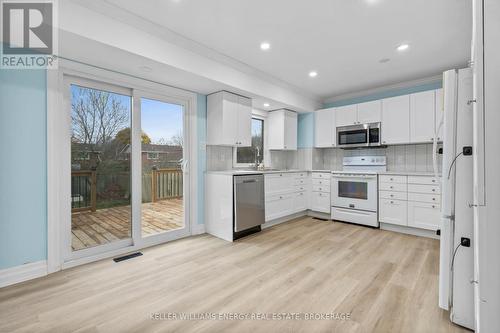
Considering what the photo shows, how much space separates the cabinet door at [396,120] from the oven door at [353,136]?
30 cm

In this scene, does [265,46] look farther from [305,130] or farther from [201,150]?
[305,130]

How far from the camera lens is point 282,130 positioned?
4.83m

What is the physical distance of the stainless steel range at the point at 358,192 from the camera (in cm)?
400

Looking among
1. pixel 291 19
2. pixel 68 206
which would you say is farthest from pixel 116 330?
pixel 291 19

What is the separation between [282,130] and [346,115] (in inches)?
52.0

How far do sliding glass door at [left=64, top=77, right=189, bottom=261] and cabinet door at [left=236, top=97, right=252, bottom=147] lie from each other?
89cm

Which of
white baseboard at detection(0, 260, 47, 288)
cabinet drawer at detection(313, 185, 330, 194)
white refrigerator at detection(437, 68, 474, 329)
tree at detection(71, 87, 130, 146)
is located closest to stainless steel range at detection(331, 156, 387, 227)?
cabinet drawer at detection(313, 185, 330, 194)

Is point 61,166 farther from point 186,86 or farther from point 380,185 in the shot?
point 380,185

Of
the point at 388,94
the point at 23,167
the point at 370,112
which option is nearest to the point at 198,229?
the point at 23,167

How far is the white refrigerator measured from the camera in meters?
1.57

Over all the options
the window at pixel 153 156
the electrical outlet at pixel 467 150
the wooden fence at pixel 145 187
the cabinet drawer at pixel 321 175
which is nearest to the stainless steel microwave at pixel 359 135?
the cabinet drawer at pixel 321 175

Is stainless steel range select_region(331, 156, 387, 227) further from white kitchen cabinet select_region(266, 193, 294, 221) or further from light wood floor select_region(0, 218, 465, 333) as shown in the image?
Answer: light wood floor select_region(0, 218, 465, 333)

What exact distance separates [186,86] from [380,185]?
359cm

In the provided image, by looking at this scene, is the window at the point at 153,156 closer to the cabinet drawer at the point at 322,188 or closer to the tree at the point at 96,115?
the tree at the point at 96,115
